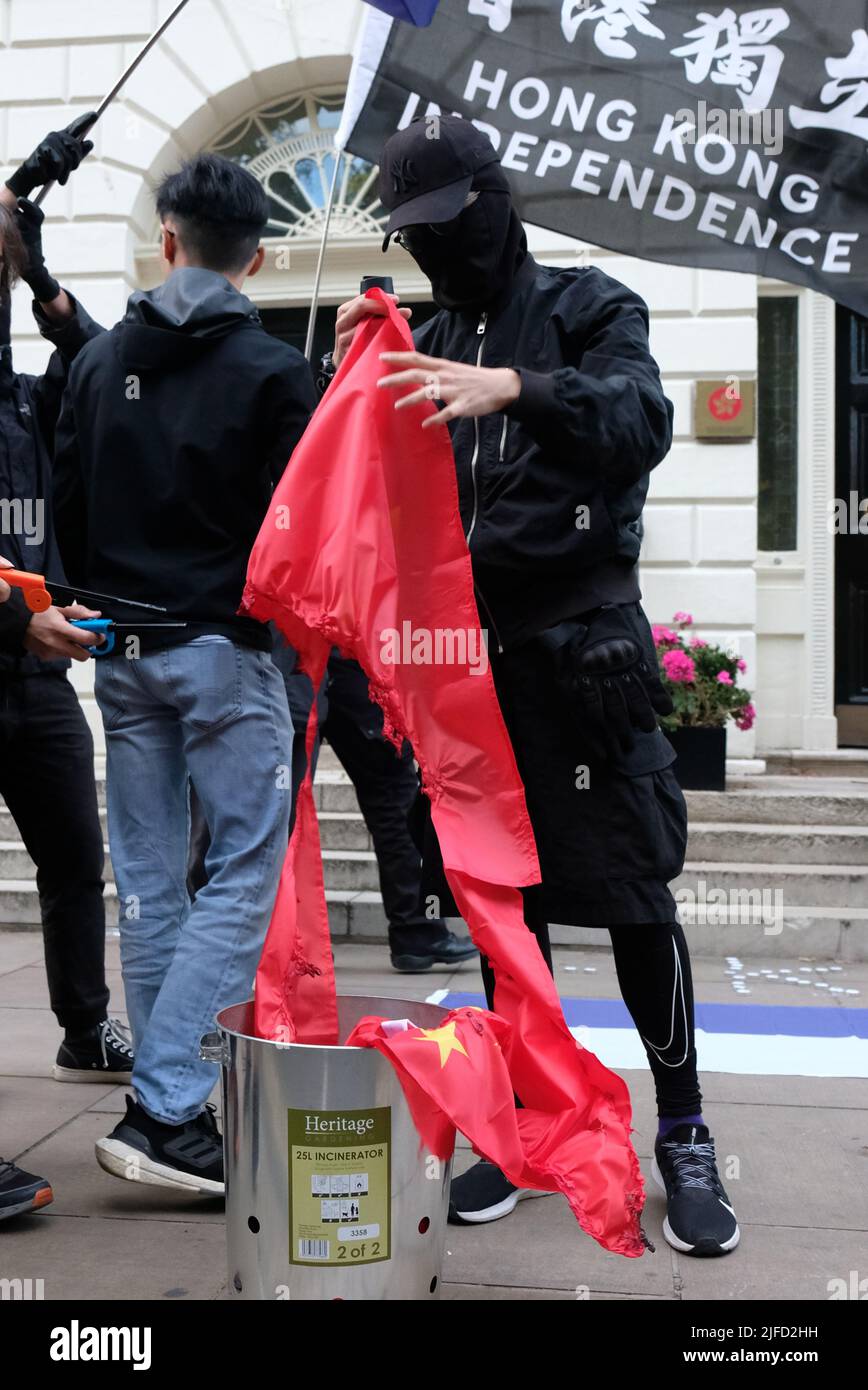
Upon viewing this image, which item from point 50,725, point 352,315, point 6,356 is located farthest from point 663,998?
point 6,356

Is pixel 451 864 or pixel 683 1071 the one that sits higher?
pixel 451 864

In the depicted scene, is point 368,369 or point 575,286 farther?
point 575,286

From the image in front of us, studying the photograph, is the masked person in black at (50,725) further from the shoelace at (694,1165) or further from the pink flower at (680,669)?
the pink flower at (680,669)

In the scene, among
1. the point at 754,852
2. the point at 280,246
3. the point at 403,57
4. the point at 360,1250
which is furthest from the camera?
the point at 280,246

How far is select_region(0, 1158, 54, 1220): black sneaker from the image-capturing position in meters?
2.65

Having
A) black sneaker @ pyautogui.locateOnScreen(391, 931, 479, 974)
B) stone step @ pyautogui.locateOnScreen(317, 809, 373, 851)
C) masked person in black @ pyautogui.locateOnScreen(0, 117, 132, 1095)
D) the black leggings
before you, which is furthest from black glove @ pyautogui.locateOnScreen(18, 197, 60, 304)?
stone step @ pyautogui.locateOnScreen(317, 809, 373, 851)

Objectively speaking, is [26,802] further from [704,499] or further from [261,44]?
[261,44]

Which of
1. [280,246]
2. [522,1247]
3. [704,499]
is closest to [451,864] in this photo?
[522,1247]

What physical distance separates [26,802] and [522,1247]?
1.68 m

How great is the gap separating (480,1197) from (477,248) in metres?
1.91

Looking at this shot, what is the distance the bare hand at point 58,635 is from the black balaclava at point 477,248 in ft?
3.22

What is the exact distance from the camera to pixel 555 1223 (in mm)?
2742

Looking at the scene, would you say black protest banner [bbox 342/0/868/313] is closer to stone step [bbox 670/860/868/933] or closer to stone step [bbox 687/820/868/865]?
stone step [bbox 670/860/868/933]

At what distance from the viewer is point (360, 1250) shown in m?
2.03
